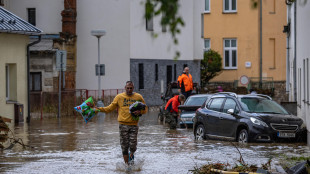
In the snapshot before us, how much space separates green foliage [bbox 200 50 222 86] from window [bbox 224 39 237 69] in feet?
7.10

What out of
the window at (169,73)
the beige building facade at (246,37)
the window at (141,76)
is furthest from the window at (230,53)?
the window at (141,76)

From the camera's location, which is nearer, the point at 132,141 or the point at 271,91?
the point at 132,141

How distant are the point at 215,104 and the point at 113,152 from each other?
14.3 feet

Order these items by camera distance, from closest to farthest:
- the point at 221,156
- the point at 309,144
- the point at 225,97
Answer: the point at 221,156, the point at 309,144, the point at 225,97

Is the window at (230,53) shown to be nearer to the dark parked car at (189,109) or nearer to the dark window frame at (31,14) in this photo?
the dark window frame at (31,14)

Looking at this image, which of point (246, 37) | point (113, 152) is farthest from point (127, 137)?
point (246, 37)

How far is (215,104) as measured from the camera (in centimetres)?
2138

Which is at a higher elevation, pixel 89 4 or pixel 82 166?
pixel 89 4

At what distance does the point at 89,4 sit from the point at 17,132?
56.1ft

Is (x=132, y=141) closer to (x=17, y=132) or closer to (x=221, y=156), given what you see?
(x=221, y=156)

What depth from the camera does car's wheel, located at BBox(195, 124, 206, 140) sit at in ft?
71.3

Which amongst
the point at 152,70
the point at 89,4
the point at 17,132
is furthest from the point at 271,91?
the point at 17,132

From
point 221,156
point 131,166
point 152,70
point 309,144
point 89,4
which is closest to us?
point 131,166

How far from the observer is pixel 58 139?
22.2 m
